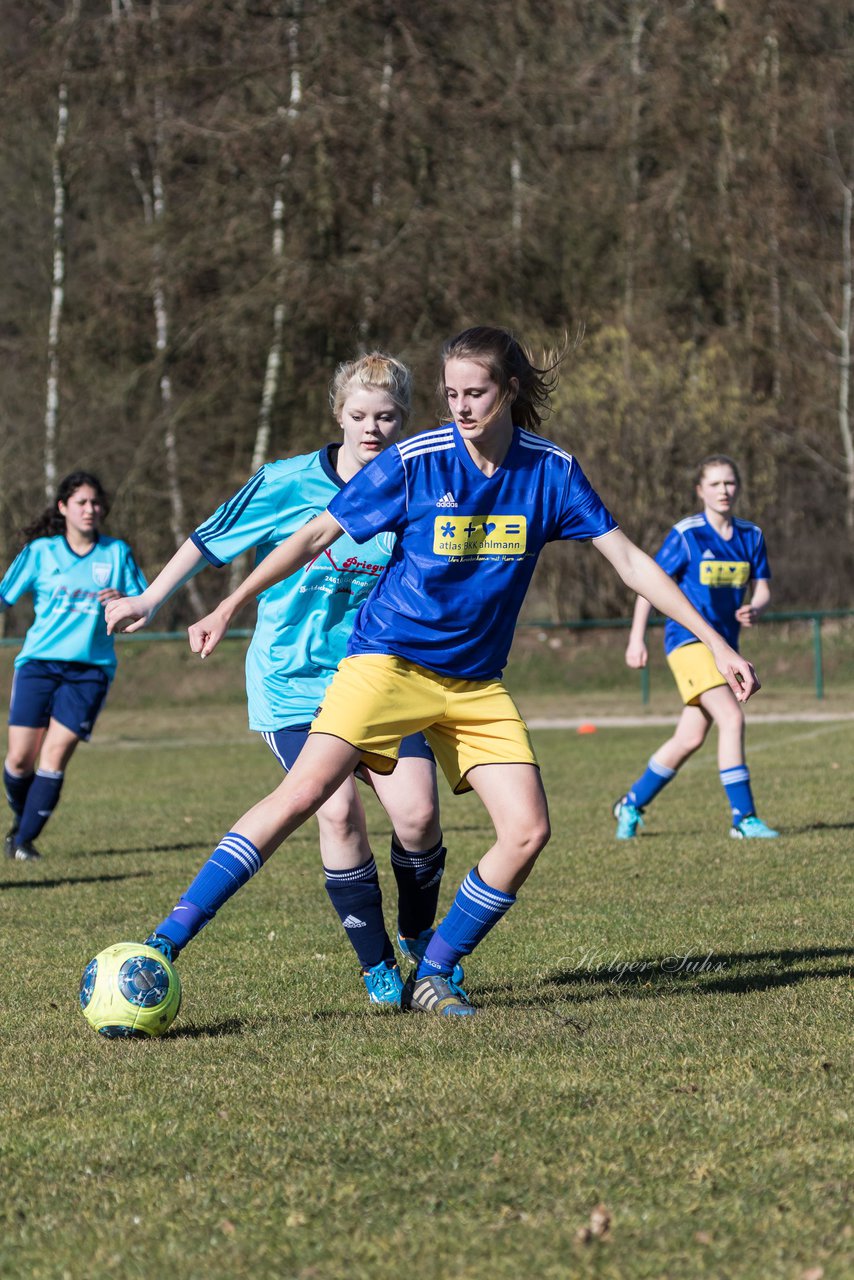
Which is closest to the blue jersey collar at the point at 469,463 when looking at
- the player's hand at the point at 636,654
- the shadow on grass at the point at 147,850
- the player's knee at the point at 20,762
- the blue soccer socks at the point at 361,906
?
the blue soccer socks at the point at 361,906

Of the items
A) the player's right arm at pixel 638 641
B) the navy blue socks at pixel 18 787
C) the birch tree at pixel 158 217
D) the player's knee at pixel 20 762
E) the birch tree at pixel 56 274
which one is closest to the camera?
the player's right arm at pixel 638 641

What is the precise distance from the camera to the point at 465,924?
15.8ft

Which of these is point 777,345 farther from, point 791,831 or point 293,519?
point 293,519

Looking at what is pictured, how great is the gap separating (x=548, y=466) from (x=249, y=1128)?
2117 millimetres

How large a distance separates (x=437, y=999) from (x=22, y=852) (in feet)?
17.3

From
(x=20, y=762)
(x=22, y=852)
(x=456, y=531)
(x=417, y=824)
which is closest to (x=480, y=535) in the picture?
(x=456, y=531)

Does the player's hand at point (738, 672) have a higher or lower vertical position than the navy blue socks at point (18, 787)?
higher

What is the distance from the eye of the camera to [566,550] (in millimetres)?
26938

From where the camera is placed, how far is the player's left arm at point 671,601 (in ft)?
15.1

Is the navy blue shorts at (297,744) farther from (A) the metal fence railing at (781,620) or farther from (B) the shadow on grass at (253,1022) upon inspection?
(A) the metal fence railing at (781,620)

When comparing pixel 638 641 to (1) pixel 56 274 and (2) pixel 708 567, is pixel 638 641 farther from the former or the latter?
(1) pixel 56 274

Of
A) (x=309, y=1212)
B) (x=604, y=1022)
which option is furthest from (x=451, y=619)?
(x=309, y=1212)

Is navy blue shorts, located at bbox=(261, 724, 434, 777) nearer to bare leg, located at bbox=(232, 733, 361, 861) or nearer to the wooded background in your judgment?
bare leg, located at bbox=(232, 733, 361, 861)

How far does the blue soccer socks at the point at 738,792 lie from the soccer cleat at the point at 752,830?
29mm
